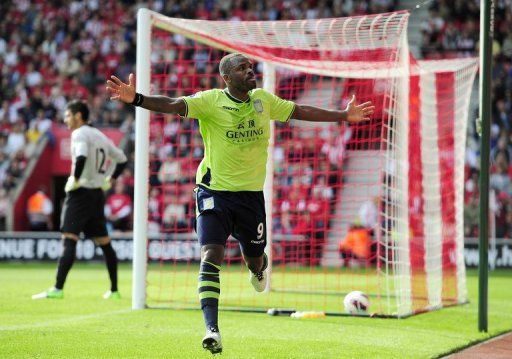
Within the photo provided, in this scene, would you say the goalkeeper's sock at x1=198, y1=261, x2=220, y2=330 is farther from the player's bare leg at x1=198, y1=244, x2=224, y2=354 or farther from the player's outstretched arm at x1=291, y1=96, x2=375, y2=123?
the player's outstretched arm at x1=291, y1=96, x2=375, y2=123

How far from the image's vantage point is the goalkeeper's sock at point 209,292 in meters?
6.98

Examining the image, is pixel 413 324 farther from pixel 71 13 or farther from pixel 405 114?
pixel 71 13

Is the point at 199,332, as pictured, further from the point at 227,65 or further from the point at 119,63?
the point at 119,63

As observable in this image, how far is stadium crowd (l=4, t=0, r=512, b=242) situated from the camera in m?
22.9

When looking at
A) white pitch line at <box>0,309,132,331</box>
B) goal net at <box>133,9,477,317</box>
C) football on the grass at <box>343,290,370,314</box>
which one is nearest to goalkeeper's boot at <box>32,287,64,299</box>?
goal net at <box>133,9,477,317</box>

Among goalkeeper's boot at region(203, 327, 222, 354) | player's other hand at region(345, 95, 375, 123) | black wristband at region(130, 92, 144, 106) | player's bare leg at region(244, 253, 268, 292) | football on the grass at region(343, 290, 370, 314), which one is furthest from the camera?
football on the grass at region(343, 290, 370, 314)

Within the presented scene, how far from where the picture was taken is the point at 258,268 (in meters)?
8.37

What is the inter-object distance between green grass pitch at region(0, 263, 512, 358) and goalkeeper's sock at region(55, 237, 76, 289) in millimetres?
293

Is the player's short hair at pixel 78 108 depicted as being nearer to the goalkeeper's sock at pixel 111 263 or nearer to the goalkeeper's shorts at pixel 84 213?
the goalkeeper's shorts at pixel 84 213

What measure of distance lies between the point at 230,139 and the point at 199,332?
2.09 meters

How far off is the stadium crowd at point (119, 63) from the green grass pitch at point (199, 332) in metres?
10.5

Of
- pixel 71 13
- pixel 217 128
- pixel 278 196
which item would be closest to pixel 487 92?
pixel 217 128

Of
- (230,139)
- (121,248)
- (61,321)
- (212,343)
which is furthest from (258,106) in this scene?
(121,248)

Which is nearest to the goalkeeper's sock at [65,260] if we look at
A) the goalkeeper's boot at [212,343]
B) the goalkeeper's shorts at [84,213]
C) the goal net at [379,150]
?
the goalkeeper's shorts at [84,213]
